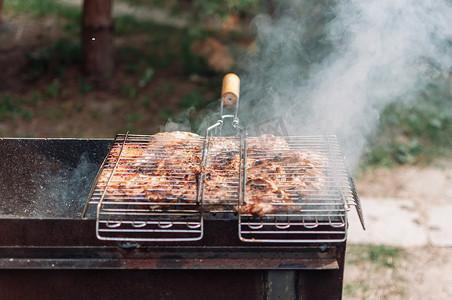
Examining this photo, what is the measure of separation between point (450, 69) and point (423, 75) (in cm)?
98

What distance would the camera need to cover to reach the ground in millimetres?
4750

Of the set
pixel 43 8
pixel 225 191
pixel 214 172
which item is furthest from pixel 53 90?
pixel 225 191

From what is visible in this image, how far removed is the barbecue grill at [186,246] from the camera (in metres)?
2.82

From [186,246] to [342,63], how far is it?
370 cm

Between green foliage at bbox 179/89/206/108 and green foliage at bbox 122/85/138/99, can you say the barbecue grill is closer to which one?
green foliage at bbox 179/89/206/108

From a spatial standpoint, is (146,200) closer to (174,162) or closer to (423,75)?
(174,162)

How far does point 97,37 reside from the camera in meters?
8.52

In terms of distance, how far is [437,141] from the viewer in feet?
24.0

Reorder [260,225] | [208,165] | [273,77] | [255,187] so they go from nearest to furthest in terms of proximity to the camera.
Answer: [260,225] < [255,187] < [208,165] < [273,77]

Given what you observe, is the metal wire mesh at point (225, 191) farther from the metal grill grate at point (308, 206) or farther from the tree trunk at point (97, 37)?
the tree trunk at point (97, 37)

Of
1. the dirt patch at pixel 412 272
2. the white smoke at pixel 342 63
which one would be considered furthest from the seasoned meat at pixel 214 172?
the dirt patch at pixel 412 272

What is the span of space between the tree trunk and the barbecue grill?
19.2 ft

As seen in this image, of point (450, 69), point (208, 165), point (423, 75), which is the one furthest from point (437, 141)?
point (208, 165)

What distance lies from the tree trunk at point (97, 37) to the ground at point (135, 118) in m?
0.33
